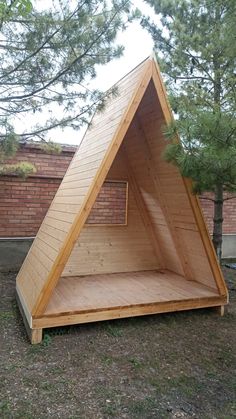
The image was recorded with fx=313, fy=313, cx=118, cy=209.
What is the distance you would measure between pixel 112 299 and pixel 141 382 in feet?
4.02

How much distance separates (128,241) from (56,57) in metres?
3.27

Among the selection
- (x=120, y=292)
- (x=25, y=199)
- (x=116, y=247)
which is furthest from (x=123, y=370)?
(x=25, y=199)

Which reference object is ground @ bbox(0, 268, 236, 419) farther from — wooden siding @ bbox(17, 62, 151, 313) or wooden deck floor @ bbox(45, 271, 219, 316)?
wooden siding @ bbox(17, 62, 151, 313)

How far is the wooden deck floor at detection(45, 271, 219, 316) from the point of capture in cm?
341

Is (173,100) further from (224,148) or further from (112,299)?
(112,299)

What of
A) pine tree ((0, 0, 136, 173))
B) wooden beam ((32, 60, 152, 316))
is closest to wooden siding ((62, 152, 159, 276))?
wooden beam ((32, 60, 152, 316))

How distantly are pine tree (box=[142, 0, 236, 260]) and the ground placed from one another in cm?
158

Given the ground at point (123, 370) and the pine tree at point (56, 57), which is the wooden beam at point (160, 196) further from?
the pine tree at point (56, 57)

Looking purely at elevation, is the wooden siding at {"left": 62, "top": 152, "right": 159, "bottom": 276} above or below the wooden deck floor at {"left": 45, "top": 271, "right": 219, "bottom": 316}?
above

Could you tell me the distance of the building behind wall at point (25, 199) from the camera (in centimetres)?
548

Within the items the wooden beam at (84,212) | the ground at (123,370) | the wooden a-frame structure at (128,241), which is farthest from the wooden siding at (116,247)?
the wooden beam at (84,212)

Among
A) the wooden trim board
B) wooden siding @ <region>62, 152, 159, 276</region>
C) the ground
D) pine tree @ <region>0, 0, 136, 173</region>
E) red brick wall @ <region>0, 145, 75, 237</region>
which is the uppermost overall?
pine tree @ <region>0, 0, 136, 173</region>

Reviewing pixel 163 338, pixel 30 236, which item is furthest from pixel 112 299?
pixel 30 236

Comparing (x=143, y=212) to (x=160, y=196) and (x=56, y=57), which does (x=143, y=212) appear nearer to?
(x=160, y=196)
